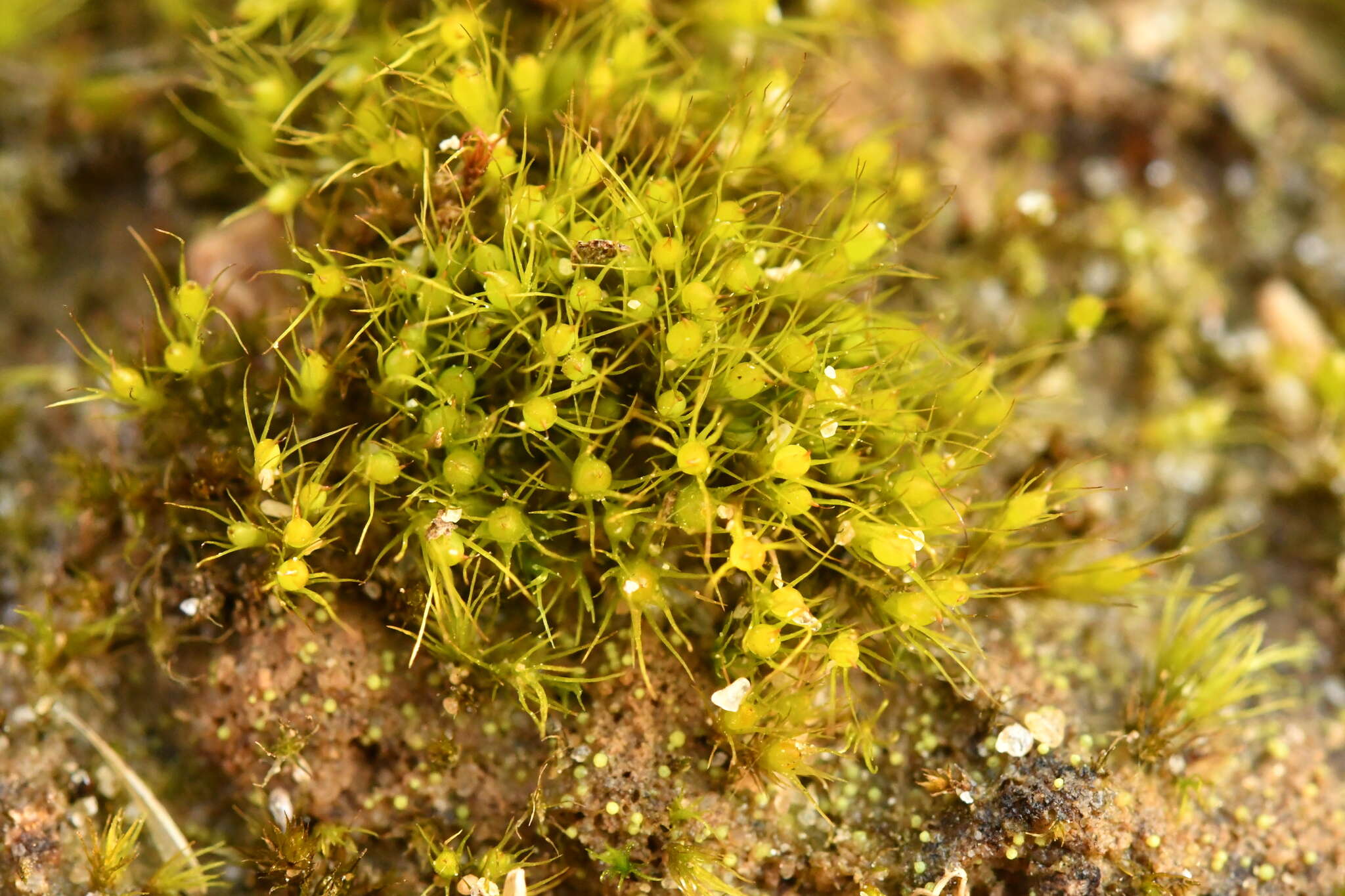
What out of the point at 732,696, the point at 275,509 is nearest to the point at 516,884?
the point at 732,696

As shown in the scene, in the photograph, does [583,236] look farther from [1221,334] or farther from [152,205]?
[1221,334]

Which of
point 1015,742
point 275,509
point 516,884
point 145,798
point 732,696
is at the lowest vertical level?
point 145,798

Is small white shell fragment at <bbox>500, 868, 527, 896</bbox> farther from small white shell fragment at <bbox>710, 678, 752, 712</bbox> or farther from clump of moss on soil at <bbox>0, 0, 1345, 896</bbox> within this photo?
small white shell fragment at <bbox>710, 678, 752, 712</bbox>

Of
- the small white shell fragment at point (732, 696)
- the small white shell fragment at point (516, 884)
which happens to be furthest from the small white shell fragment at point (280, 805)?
the small white shell fragment at point (732, 696)

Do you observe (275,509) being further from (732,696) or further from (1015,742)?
(1015,742)

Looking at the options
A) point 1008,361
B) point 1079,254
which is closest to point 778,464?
point 1008,361

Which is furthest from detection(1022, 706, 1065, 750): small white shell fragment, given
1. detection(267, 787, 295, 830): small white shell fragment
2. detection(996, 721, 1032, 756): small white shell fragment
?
detection(267, 787, 295, 830): small white shell fragment
